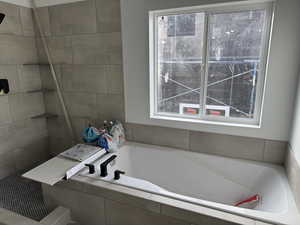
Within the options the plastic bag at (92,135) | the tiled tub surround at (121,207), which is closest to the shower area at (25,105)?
the tiled tub surround at (121,207)

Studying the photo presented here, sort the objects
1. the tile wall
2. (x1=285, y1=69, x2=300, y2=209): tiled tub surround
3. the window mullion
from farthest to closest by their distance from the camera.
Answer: the tile wall → the window mullion → (x1=285, y1=69, x2=300, y2=209): tiled tub surround

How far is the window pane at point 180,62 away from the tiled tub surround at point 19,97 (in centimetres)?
158

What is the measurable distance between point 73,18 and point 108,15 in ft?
1.46

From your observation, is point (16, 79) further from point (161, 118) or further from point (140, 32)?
point (161, 118)

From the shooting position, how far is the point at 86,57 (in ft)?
7.22

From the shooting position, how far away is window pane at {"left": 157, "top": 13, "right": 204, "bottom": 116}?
73.5 inches

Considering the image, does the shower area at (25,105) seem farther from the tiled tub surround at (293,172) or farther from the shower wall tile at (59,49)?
the tiled tub surround at (293,172)

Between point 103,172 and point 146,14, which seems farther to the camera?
point 146,14

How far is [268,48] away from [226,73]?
0.37m

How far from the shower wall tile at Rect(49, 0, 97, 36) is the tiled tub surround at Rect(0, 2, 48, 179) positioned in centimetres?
36

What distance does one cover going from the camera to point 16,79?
2.22 metres

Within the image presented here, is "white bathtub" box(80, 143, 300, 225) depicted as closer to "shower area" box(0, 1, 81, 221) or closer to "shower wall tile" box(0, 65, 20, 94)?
"shower area" box(0, 1, 81, 221)

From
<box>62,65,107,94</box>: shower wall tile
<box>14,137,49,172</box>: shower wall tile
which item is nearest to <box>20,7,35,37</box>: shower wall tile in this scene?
<box>62,65,107,94</box>: shower wall tile

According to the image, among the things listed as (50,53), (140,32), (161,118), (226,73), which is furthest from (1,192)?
(226,73)
